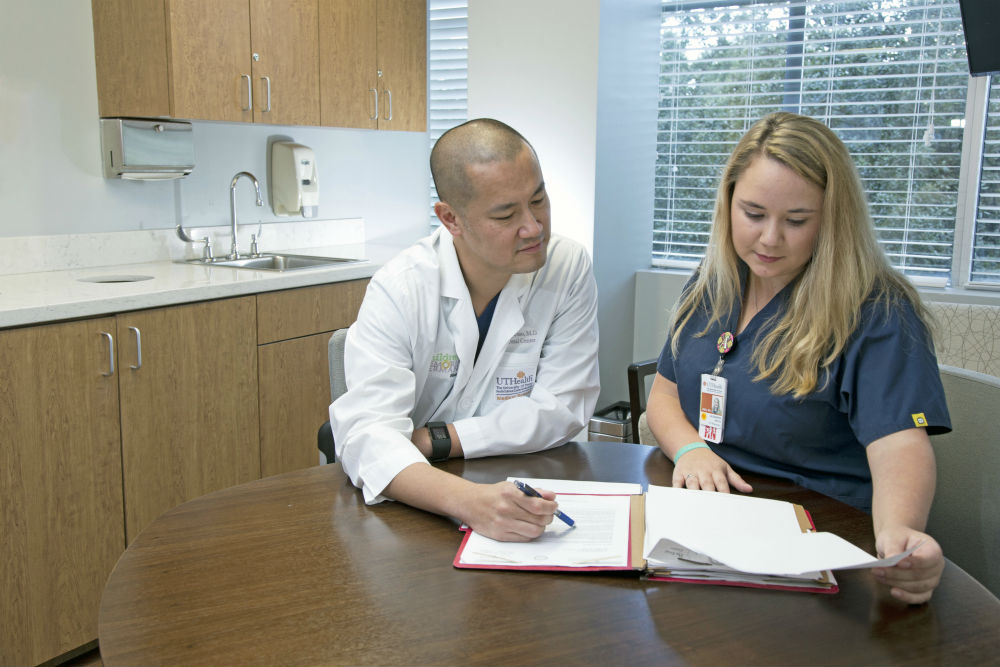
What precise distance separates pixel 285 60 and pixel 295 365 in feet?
3.91

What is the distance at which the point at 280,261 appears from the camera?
355cm

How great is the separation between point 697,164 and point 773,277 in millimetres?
2374

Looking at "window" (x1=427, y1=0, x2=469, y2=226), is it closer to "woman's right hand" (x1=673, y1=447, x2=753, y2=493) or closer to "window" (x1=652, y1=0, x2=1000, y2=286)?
"window" (x1=652, y1=0, x2=1000, y2=286)

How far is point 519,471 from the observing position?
153 cm

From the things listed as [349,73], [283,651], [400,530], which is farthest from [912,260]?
[283,651]

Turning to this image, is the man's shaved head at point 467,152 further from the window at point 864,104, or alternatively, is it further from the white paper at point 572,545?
the window at point 864,104

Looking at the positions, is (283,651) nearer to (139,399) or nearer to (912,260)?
(139,399)

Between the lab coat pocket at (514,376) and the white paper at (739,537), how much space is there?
1.61 ft

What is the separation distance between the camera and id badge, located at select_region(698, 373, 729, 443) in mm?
1600

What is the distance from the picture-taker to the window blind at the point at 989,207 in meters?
3.24

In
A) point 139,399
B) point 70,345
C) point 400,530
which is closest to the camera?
point 400,530

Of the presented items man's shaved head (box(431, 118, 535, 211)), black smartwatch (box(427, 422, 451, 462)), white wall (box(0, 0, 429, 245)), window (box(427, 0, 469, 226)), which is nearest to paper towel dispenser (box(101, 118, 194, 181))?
white wall (box(0, 0, 429, 245))

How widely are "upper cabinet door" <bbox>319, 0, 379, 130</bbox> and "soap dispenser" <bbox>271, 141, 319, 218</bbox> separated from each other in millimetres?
259

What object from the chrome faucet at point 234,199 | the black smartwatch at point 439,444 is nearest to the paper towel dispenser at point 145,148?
the chrome faucet at point 234,199
